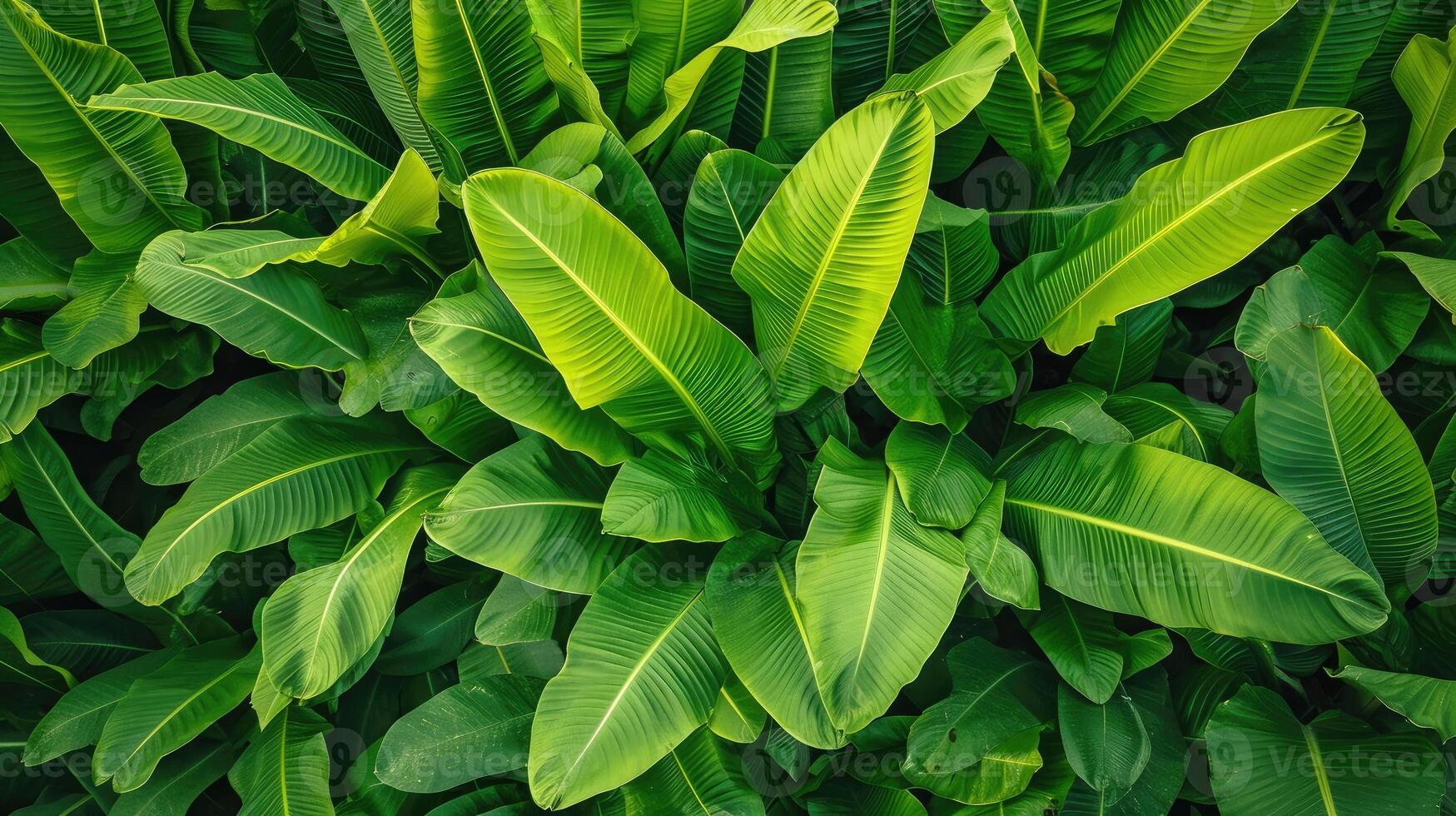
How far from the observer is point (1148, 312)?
1.35 metres

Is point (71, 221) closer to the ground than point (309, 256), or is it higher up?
closer to the ground

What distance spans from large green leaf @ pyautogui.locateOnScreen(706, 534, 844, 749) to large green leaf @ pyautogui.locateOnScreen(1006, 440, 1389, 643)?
14.6 inches

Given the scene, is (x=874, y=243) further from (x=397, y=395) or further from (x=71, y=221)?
(x=71, y=221)

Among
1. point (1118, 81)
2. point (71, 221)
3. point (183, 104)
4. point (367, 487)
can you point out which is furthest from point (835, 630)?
point (71, 221)

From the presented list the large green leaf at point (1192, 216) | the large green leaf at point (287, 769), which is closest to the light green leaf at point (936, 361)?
the large green leaf at point (1192, 216)

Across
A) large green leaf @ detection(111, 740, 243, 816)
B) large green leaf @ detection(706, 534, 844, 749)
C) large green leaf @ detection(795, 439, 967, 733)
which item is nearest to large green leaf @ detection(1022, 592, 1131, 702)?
large green leaf @ detection(795, 439, 967, 733)

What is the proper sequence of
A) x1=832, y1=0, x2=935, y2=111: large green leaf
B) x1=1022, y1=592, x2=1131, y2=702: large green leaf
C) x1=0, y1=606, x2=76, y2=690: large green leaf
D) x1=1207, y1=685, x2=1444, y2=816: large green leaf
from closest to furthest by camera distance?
x1=1207, y1=685, x2=1444, y2=816: large green leaf < x1=1022, y1=592, x2=1131, y2=702: large green leaf < x1=832, y1=0, x2=935, y2=111: large green leaf < x1=0, y1=606, x2=76, y2=690: large green leaf

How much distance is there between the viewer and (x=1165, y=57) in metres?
1.31

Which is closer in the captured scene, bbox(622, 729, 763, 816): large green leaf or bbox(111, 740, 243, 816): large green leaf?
bbox(622, 729, 763, 816): large green leaf

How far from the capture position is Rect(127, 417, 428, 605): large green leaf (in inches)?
52.4

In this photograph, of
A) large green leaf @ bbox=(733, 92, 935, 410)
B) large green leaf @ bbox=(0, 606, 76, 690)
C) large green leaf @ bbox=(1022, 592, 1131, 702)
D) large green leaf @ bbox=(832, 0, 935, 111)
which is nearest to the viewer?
large green leaf @ bbox=(733, 92, 935, 410)

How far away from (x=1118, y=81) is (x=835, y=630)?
0.97 metres

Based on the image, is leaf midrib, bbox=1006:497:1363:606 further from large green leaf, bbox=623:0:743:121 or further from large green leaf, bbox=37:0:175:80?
large green leaf, bbox=37:0:175:80

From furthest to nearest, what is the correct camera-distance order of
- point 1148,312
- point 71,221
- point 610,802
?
point 71,221, point 610,802, point 1148,312
